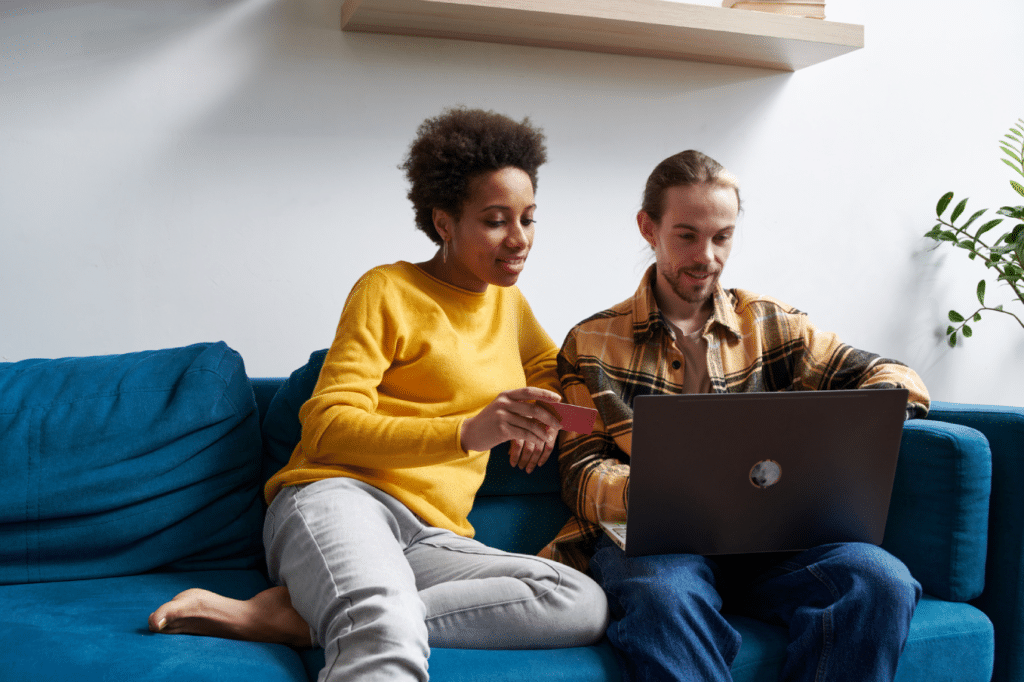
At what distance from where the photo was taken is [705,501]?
1.08 metres

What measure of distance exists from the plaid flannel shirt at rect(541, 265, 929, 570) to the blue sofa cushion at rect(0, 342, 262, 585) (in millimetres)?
566

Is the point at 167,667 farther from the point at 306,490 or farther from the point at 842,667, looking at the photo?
the point at 842,667

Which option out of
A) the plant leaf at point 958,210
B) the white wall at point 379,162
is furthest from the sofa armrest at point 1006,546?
the plant leaf at point 958,210

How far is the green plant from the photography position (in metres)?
2.29

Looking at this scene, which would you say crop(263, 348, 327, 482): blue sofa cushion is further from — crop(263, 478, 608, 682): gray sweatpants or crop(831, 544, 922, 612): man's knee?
crop(831, 544, 922, 612): man's knee

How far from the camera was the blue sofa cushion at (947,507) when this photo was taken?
1.25 metres

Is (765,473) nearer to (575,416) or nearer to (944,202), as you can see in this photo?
(575,416)

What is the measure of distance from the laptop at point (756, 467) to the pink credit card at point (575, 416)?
6 cm

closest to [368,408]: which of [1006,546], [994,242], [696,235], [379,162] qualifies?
[696,235]

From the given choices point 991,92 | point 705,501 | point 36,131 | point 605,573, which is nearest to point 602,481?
point 605,573

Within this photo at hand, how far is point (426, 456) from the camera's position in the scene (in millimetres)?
1197

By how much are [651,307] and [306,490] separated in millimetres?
663

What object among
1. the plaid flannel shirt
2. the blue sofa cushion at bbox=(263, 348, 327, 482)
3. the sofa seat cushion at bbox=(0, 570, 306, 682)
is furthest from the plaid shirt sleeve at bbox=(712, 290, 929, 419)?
the sofa seat cushion at bbox=(0, 570, 306, 682)

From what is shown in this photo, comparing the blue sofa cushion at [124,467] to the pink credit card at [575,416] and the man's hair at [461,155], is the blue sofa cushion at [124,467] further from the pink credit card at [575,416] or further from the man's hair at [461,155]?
the pink credit card at [575,416]
